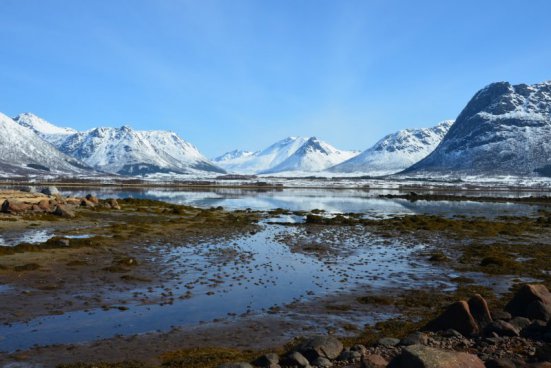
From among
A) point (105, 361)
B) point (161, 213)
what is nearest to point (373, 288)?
point (105, 361)

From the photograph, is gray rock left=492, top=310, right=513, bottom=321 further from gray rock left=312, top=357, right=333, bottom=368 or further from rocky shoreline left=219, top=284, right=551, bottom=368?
gray rock left=312, top=357, right=333, bottom=368

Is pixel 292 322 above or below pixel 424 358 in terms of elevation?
below

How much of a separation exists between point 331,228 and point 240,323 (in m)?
33.6

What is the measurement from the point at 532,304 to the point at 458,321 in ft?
10.0

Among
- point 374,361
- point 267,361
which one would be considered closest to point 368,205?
point 374,361

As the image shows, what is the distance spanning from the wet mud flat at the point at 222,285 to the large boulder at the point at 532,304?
326cm

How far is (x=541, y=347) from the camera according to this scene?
1297 centimetres

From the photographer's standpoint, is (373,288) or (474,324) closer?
(474,324)

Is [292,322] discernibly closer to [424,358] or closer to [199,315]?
[199,315]

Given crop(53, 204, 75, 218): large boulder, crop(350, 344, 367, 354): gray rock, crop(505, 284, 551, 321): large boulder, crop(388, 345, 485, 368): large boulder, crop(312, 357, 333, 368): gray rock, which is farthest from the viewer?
crop(53, 204, 75, 218): large boulder

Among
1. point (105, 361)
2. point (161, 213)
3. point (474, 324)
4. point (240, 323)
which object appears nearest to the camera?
point (105, 361)

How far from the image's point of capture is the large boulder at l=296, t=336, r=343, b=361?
12.7 meters

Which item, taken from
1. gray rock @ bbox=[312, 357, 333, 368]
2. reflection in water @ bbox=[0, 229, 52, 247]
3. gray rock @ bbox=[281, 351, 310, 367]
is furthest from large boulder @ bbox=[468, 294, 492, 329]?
A: reflection in water @ bbox=[0, 229, 52, 247]

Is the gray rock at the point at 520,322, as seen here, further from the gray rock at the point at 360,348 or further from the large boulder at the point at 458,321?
the gray rock at the point at 360,348
